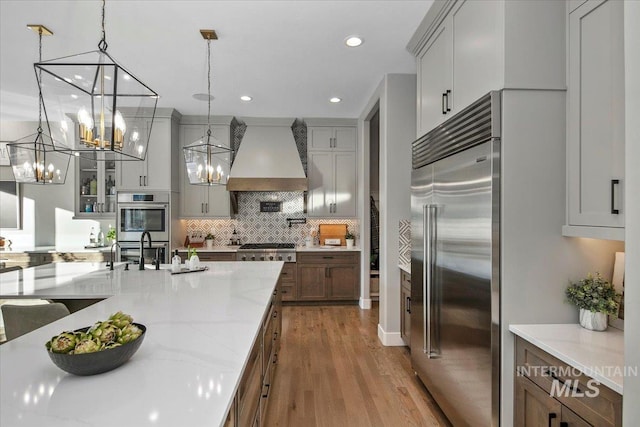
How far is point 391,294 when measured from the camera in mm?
3680

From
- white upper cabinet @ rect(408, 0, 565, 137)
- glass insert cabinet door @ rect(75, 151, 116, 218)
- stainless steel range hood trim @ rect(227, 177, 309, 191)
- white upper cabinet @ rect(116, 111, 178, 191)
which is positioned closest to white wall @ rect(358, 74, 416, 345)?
white upper cabinet @ rect(408, 0, 565, 137)

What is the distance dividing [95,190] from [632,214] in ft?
19.9

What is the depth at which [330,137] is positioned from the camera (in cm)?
555

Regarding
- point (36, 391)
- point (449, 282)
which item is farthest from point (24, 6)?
point (449, 282)

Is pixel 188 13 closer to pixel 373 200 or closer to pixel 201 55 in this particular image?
pixel 201 55

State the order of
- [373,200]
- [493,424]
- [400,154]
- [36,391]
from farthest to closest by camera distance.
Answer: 1. [373,200]
2. [400,154]
3. [493,424]
4. [36,391]

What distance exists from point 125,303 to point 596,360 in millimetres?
2256

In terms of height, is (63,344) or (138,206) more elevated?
(138,206)

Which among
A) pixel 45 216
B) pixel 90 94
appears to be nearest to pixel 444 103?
pixel 90 94

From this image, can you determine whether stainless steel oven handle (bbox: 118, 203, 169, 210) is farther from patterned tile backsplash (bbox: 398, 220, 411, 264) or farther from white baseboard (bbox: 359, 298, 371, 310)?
patterned tile backsplash (bbox: 398, 220, 411, 264)

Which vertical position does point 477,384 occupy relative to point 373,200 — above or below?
below

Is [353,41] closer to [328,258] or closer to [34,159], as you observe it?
[34,159]

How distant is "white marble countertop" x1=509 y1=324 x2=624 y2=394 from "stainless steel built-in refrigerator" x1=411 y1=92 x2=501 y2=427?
0.68 feet

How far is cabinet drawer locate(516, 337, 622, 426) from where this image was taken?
1.22 metres
